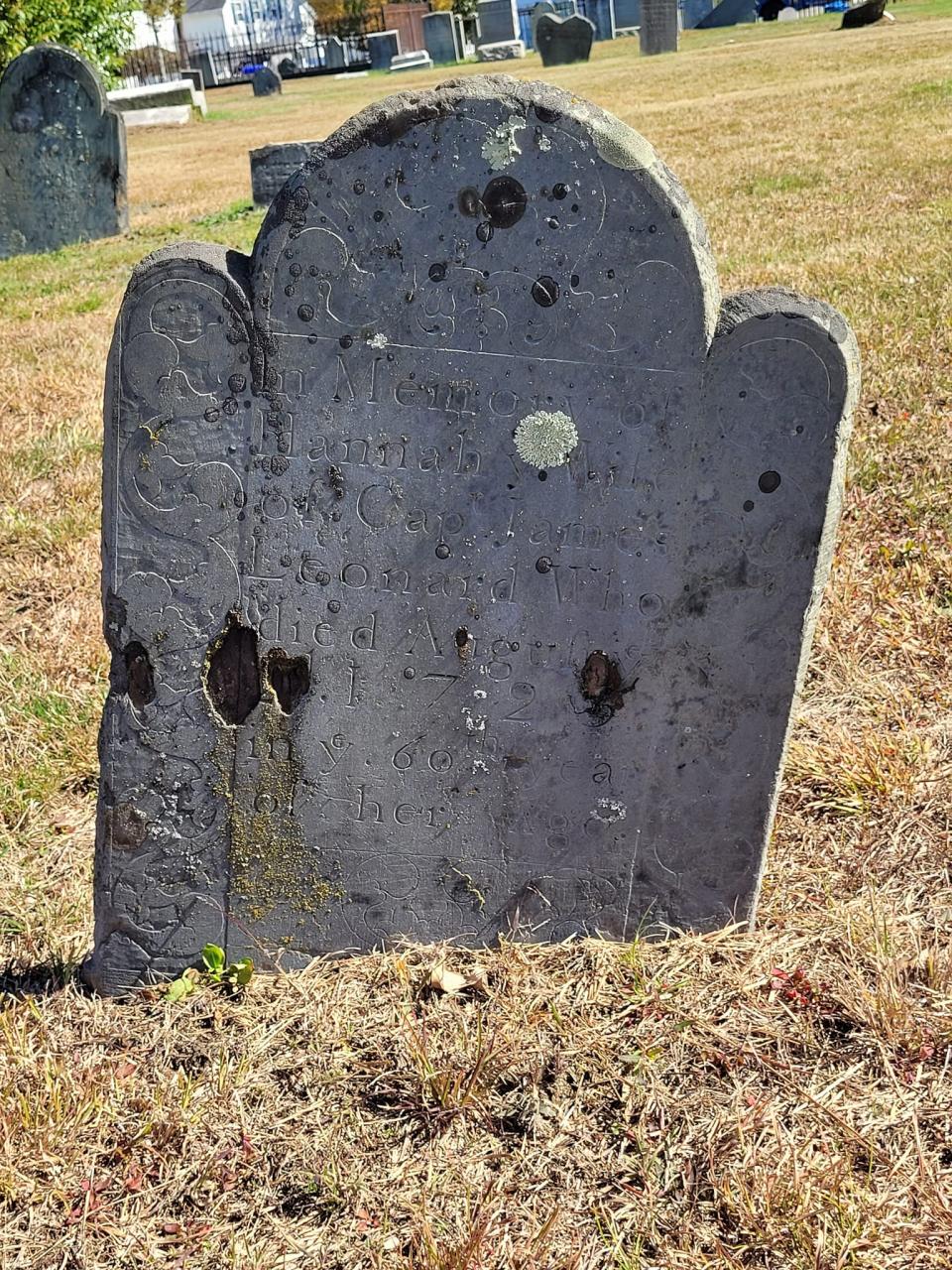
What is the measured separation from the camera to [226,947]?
2.73 meters

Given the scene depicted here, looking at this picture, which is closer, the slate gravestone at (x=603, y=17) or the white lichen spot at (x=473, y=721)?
the white lichen spot at (x=473, y=721)

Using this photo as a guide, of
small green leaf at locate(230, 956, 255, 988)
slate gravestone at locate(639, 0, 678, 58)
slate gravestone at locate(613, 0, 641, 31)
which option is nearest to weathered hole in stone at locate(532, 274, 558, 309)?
small green leaf at locate(230, 956, 255, 988)

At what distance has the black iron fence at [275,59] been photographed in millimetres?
49500

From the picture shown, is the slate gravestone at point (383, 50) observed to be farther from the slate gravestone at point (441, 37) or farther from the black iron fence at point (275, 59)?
the slate gravestone at point (441, 37)

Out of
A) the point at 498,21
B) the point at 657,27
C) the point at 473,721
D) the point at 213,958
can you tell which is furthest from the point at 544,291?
the point at 498,21

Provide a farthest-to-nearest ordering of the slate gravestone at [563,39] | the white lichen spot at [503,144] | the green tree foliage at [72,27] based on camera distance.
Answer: the slate gravestone at [563,39]
the green tree foliage at [72,27]
the white lichen spot at [503,144]

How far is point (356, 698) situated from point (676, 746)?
0.67 meters

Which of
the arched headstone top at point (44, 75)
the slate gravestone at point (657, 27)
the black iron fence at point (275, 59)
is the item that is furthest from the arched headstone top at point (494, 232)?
the black iron fence at point (275, 59)

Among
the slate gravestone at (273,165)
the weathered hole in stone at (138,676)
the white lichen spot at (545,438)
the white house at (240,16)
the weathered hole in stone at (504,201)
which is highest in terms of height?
the white house at (240,16)

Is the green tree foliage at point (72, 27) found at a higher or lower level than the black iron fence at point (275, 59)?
lower

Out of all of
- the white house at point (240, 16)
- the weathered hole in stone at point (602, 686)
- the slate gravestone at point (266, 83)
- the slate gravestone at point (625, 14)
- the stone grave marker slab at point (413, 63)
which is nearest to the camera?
the weathered hole in stone at point (602, 686)

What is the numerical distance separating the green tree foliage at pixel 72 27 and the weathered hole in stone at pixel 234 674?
14300mm

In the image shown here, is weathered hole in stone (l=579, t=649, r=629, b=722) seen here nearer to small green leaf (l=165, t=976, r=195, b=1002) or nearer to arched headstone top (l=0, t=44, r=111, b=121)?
small green leaf (l=165, t=976, r=195, b=1002)

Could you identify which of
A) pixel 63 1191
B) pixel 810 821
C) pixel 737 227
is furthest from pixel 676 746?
pixel 737 227
